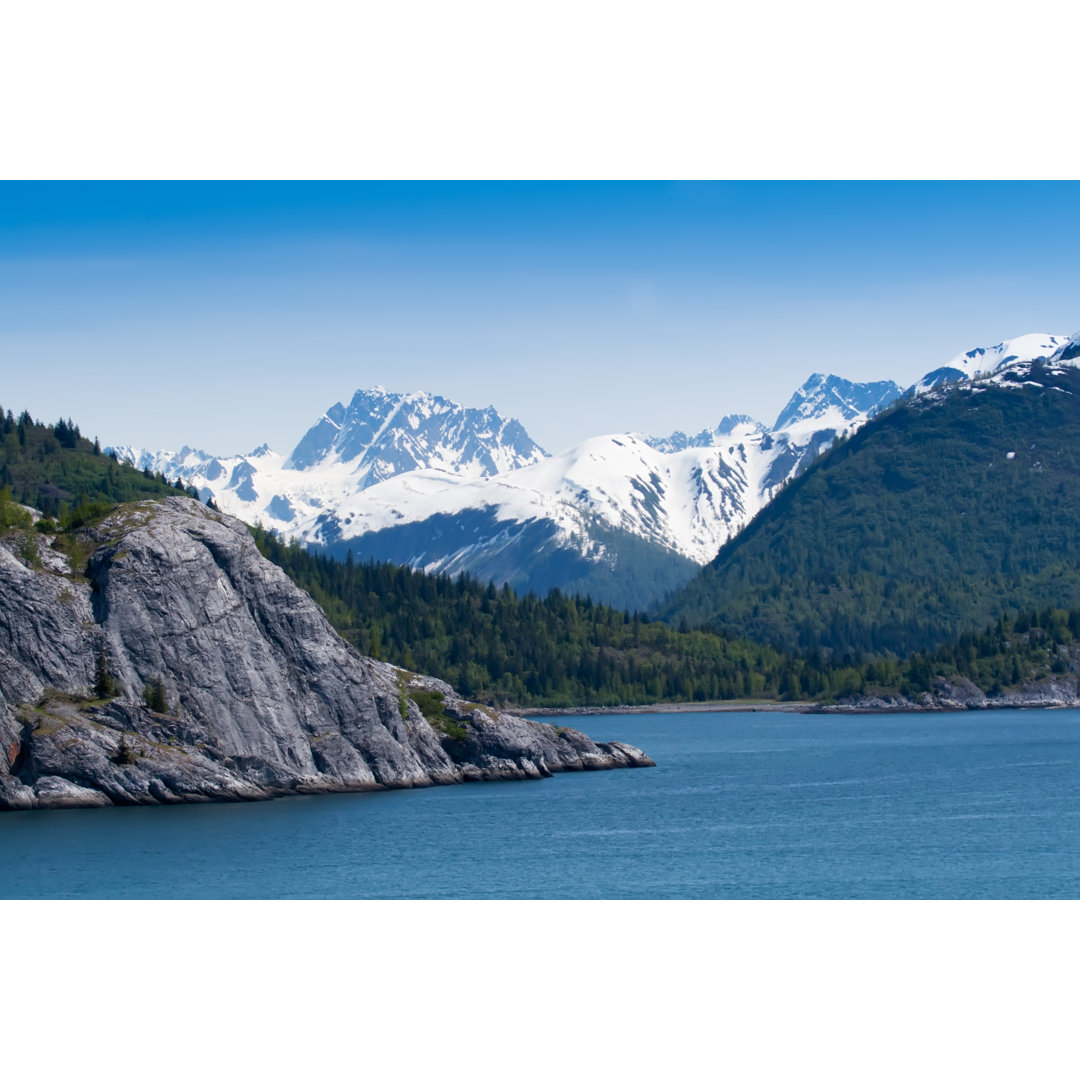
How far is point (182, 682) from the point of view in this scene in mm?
106188

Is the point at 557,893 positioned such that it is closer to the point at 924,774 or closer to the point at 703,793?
the point at 703,793

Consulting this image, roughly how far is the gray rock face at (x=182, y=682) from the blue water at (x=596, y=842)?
10.5 ft

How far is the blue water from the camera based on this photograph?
3002 inches

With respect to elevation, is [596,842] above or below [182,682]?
below

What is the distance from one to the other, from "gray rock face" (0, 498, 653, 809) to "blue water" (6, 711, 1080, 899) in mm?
3192

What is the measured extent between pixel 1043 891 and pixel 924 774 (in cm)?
5915

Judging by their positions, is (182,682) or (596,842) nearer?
(596,842)

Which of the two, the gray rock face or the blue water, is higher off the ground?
the gray rock face

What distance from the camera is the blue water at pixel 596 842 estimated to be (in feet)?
250

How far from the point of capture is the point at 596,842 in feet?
301

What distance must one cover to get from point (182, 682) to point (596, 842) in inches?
Answer: 1343

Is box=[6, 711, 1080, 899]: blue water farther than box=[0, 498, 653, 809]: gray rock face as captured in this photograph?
No

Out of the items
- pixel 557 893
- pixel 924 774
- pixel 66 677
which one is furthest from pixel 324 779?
pixel 924 774
